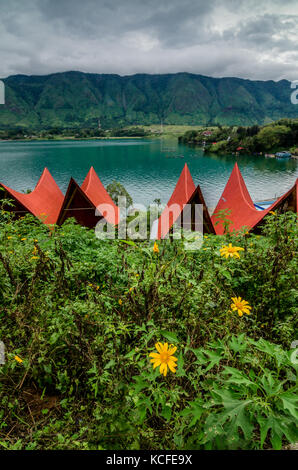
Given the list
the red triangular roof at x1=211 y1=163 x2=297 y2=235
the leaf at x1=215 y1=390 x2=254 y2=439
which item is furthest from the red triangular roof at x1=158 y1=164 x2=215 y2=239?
the leaf at x1=215 y1=390 x2=254 y2=439

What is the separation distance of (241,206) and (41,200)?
336 inches

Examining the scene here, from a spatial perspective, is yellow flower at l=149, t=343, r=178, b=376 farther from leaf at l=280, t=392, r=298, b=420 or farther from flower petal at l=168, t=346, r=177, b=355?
leaf at l=280, t=392, r=298, b=420

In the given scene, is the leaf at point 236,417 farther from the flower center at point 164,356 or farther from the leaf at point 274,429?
the flower center at point 164,356

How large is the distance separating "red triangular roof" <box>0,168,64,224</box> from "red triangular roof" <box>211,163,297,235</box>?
269 inches

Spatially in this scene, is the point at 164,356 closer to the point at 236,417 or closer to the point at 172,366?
the point at 172,366

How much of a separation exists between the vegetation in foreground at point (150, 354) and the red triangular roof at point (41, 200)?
7.55m

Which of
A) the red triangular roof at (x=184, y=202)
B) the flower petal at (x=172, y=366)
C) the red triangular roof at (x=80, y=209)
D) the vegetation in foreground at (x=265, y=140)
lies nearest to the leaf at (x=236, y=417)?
the flower petal at (x=172, y=366)

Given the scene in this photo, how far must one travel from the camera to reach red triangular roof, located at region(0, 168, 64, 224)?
9430 mm

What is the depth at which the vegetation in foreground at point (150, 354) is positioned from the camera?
1164mm

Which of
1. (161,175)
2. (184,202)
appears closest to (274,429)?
(184,202)

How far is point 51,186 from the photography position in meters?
12.2

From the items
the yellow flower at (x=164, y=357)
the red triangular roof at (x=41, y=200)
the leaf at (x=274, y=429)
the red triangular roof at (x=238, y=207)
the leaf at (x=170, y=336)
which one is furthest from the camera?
the red triangular roof at (x=41, y=200)

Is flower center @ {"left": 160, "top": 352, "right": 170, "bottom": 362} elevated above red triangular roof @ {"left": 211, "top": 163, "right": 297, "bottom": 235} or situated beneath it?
elevated above
